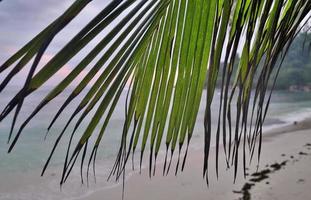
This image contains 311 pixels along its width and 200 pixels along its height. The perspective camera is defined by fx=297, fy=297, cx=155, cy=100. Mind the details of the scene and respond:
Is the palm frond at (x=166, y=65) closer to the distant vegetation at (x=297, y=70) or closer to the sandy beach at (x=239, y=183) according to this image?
the sandy beach at (x=239, y=183)

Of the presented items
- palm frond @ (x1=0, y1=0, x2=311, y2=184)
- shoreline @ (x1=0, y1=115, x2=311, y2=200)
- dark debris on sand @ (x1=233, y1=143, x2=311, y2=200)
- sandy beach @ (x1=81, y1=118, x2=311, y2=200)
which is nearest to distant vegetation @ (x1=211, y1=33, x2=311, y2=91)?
shoreline @ (x1=0, y1=115, x2=311, y2=200)

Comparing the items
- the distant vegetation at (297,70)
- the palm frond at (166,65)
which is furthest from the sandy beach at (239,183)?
the distant vegetation at (297,70)

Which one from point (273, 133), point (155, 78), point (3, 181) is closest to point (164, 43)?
point (155, 78)

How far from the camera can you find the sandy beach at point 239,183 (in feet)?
20.9

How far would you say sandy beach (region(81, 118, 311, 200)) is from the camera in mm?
6371

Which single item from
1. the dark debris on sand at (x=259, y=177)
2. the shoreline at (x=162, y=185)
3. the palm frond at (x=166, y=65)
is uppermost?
the palm frond at (x=166, y=65)

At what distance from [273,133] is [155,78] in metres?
15.5

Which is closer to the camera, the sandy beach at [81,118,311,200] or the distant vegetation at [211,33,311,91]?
the sandy beach at [81,118,311,200]

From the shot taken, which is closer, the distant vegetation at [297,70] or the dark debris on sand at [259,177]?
the dark debris on sand at [259,177]

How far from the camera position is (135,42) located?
42cm

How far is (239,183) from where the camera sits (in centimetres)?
722

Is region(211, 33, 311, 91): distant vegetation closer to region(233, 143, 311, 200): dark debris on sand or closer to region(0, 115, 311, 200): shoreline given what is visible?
region(0, 115, 311, 200): shoreline

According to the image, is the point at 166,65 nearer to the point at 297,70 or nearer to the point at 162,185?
the point at 162,185

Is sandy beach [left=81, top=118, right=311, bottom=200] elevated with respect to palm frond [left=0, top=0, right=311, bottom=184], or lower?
lower
